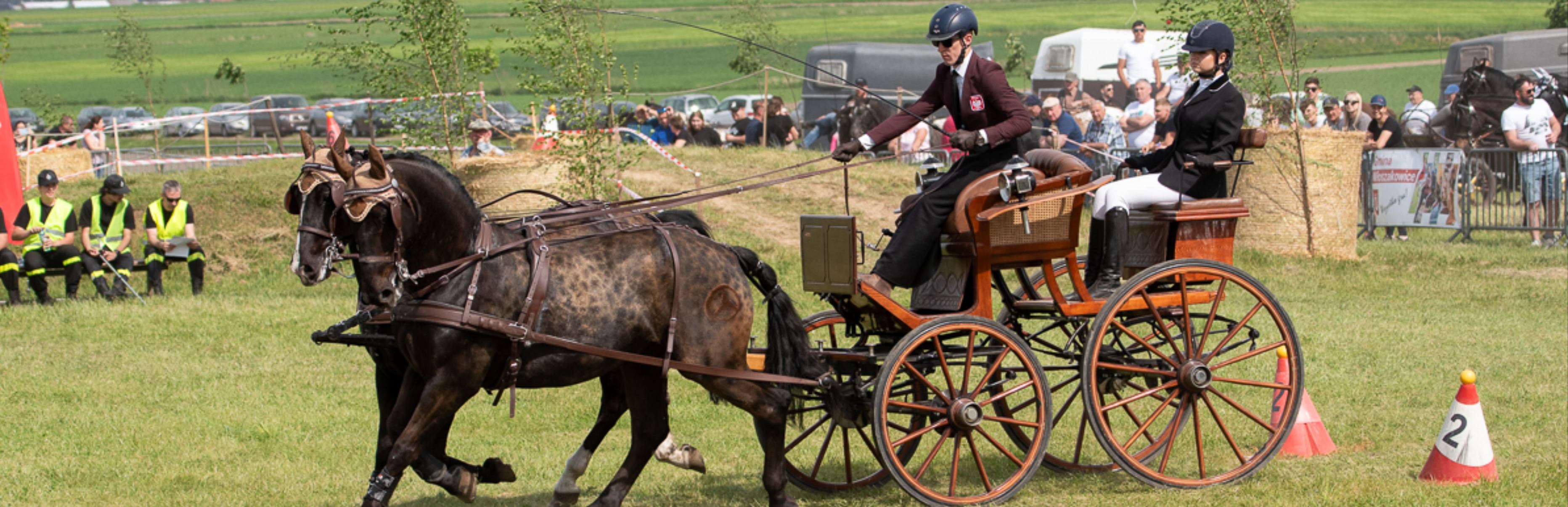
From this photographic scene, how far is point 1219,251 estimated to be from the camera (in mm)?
7301

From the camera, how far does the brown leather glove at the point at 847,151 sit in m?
6.65

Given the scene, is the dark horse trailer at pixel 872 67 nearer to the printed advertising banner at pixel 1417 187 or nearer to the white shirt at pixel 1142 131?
the white shirt at pixel 1142 131

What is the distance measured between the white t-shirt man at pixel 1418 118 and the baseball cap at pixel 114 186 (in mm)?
17930

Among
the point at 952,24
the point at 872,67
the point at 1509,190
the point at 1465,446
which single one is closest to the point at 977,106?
the point at 952,24

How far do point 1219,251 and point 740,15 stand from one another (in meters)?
24.6

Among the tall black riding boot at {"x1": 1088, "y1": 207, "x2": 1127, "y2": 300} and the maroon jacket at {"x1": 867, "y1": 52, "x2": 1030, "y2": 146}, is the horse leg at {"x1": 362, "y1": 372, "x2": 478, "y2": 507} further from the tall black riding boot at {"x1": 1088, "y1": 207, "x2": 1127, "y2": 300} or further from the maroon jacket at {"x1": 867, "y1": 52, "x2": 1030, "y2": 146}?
the tall black riding boot at {"x1": 1088, "y1": 207, "x2": 1127, "y2": 300}

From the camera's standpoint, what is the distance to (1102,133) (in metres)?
18.1

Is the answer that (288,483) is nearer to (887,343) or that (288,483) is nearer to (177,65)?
(887,343)

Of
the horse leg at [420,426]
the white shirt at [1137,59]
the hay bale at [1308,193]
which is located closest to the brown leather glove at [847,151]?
the horse leg at [420,426]

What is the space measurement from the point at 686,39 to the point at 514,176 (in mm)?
67208

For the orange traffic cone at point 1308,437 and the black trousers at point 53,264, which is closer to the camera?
the orange traffic cone at point 1308,437

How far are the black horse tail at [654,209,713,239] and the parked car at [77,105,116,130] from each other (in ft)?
113

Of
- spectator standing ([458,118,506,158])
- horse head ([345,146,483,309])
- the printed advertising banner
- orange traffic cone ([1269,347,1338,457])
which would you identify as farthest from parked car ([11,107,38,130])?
orange traffic cone ([1269,347,1338,457])

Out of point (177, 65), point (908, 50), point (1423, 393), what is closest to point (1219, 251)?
point (1423, 393)
